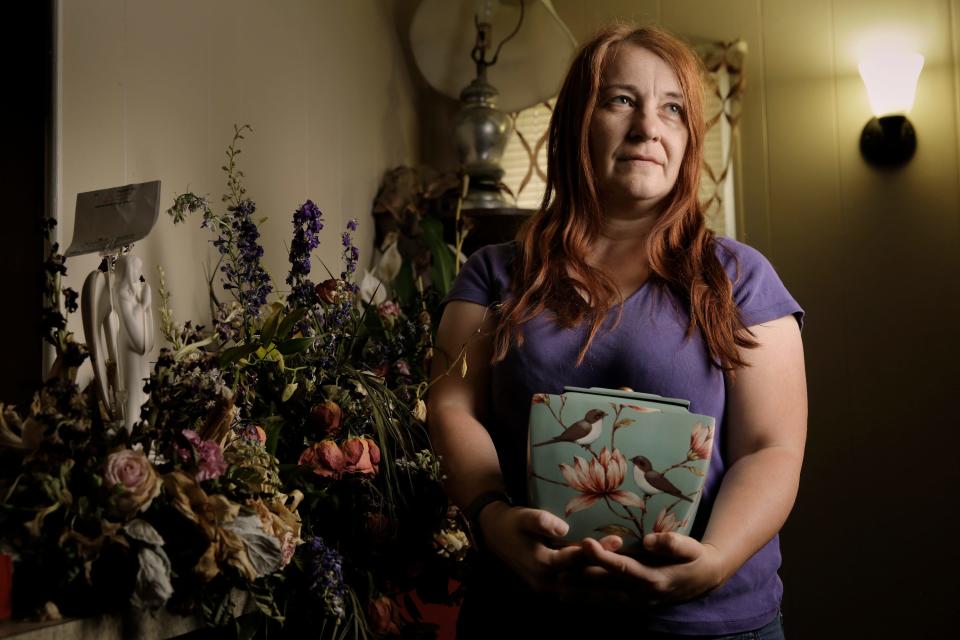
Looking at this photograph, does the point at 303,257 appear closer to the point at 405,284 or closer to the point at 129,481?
the point at 129,481

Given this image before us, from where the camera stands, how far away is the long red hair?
1.09 m

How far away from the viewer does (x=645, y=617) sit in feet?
3.33

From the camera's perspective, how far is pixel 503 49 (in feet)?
8.30

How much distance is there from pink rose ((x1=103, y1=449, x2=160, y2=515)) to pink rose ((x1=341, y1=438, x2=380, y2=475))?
33 cm

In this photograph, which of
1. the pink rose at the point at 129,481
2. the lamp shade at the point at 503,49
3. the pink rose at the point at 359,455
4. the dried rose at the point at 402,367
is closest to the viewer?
the pink rose at the point at 129,481

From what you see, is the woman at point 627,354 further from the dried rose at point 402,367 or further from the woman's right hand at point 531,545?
the dried rose at point 402,367

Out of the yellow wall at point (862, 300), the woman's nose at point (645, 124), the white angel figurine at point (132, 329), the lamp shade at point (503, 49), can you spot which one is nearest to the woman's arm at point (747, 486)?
the woman's nose at point (645, 124)

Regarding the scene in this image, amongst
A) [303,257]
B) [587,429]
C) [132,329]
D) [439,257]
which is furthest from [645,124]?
[439,257]

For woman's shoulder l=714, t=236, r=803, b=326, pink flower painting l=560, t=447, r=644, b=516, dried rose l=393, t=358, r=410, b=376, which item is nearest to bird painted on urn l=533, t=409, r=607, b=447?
pink flower painting l=560, t=447, r=644, b=516

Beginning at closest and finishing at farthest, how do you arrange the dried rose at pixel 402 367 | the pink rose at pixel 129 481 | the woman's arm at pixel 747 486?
the pink rose at pixel 129 481 < the woman's arm at pixel 747 486 < the dried rose at pixel 402 367

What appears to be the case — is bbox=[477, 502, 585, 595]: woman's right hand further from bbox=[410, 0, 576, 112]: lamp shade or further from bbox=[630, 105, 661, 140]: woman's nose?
bbox=[410, 0, 576, 112]: lamp shade

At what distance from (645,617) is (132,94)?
1.05m

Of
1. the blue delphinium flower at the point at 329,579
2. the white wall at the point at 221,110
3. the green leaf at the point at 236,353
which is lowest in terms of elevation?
the blue delphinium flower at the point at 329,579

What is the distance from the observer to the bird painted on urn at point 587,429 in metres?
0.93
